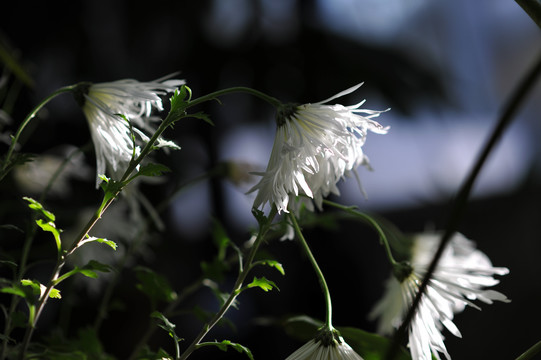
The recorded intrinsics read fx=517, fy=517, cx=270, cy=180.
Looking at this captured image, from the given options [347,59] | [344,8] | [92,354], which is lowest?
[92,354]

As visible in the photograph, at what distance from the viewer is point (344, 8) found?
1.56 metres

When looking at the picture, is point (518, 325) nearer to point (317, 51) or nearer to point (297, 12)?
point (317, 51)

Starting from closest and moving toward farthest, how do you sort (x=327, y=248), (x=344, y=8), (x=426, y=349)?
(x=426, y=349), (x=327, y=248), (x=344, y=8)

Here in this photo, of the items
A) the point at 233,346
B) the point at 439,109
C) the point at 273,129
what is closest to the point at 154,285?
the point at 233,346

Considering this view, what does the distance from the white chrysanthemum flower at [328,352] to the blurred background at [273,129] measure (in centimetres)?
59

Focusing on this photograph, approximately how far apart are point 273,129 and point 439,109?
475mm

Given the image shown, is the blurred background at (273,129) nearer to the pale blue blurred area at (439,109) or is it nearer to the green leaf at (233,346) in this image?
the pale blue blurred area at (439,109)

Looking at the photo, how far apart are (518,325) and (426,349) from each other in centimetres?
141

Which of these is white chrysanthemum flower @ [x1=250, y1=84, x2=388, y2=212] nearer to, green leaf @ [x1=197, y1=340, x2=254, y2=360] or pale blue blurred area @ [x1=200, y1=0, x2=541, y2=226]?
green leaf @ [x1=197, y1=340, x2=254, y2=360]

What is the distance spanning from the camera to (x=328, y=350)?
0.20 meters

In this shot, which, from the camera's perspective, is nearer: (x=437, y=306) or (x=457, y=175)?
(x=437, y=306)

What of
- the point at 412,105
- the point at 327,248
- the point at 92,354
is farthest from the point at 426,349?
the point at 412,105

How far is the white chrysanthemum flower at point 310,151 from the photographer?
20cm

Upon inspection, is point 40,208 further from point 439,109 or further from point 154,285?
point 439,109
